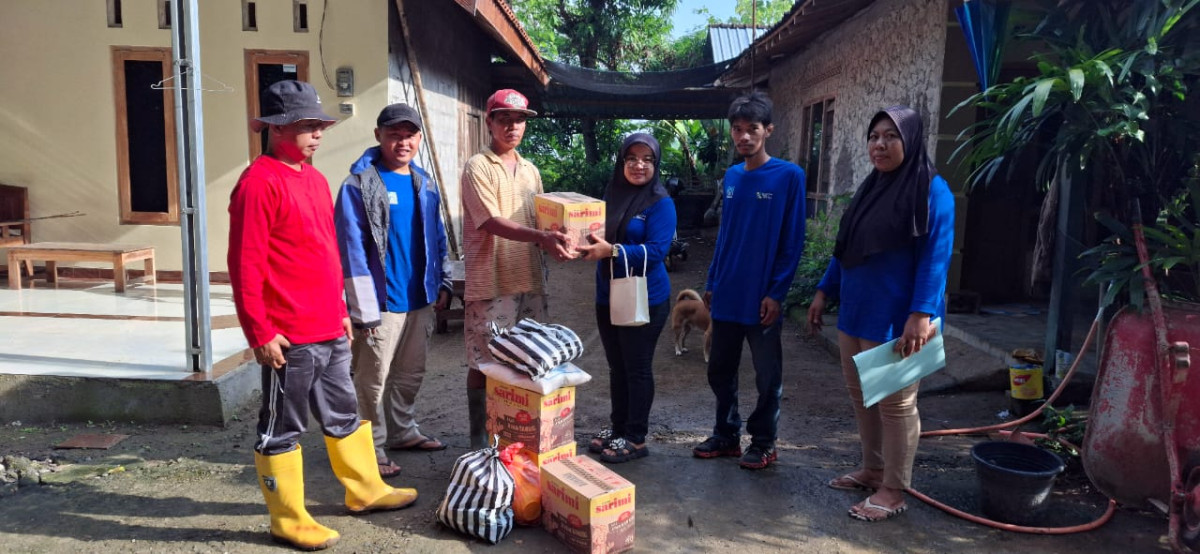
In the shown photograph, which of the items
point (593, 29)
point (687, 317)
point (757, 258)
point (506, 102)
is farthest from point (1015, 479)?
point (593, 29)

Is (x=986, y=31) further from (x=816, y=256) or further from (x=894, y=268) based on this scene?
(x=816, y=256)

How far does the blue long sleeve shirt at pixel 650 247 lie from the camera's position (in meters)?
3.58

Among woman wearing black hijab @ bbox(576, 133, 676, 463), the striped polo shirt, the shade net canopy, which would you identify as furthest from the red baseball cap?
the shade net canopy

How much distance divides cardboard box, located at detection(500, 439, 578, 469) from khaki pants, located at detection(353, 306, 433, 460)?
73cm

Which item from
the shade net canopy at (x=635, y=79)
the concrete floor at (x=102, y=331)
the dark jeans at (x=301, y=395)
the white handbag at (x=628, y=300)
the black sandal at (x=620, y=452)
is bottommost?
the black sandal at (x=620, y=452)

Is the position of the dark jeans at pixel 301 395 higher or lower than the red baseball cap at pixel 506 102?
lower

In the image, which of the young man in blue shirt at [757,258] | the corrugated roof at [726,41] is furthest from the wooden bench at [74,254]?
the corrugated roof at [726,41]

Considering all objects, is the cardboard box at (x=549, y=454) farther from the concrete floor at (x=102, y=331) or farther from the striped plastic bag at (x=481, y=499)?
the concrete floor at (x=102, y=331)

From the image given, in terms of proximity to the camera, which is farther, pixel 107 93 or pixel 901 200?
pixel 107 93

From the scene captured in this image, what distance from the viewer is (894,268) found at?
3.15m

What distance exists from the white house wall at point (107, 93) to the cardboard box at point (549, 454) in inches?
195

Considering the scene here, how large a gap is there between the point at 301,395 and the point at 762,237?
213 centimetres

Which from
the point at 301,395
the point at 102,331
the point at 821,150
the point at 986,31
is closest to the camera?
the point at 301,395

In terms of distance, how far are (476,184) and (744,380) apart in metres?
3.13
